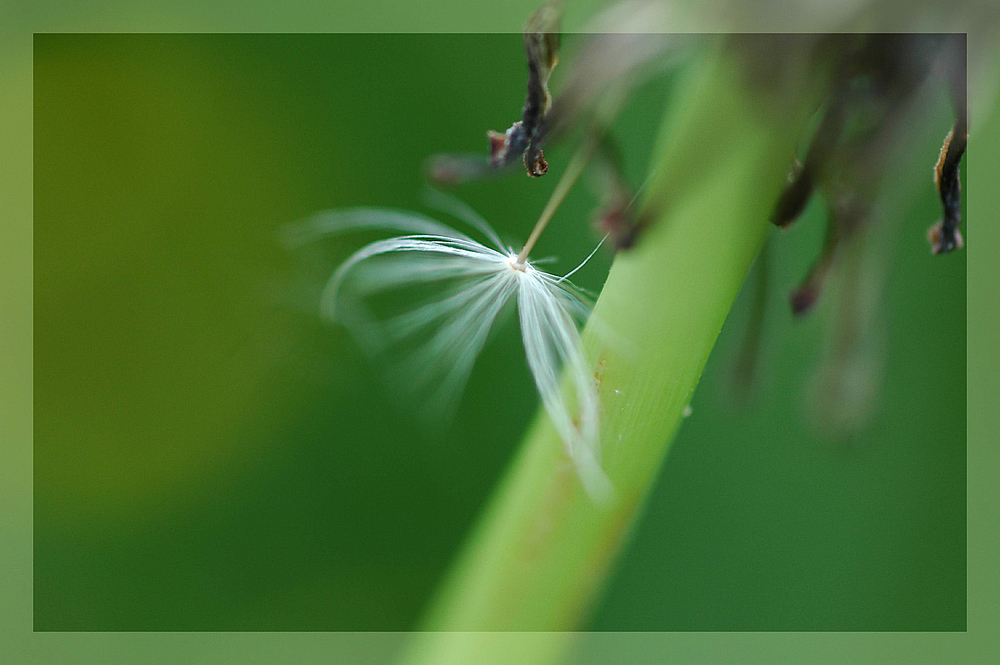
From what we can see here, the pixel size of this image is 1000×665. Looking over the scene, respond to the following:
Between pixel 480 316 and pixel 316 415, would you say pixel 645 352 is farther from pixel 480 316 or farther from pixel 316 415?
pixel 316 415

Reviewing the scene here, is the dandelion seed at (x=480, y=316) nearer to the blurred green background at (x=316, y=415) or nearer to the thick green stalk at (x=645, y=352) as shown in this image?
the thick green stalk at (x=645, y=352)

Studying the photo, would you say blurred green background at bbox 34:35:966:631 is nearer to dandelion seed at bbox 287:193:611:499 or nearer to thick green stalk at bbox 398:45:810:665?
dandelion seed at bbox 287:193:611:499

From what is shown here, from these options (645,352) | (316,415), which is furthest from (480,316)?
(316,415)

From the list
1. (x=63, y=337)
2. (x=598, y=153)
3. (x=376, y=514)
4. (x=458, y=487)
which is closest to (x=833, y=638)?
(x=458, y=487)

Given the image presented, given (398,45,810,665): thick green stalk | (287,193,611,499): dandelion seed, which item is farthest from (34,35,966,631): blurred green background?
(398,45,810,665): thick green stalk

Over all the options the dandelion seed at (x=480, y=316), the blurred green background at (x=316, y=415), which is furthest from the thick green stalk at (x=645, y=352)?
the blurred green background at (x=316, y=415)

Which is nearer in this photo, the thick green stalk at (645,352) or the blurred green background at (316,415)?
the thick green stalk at (645,352)

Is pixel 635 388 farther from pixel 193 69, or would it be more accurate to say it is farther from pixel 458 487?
pixel 193 69
